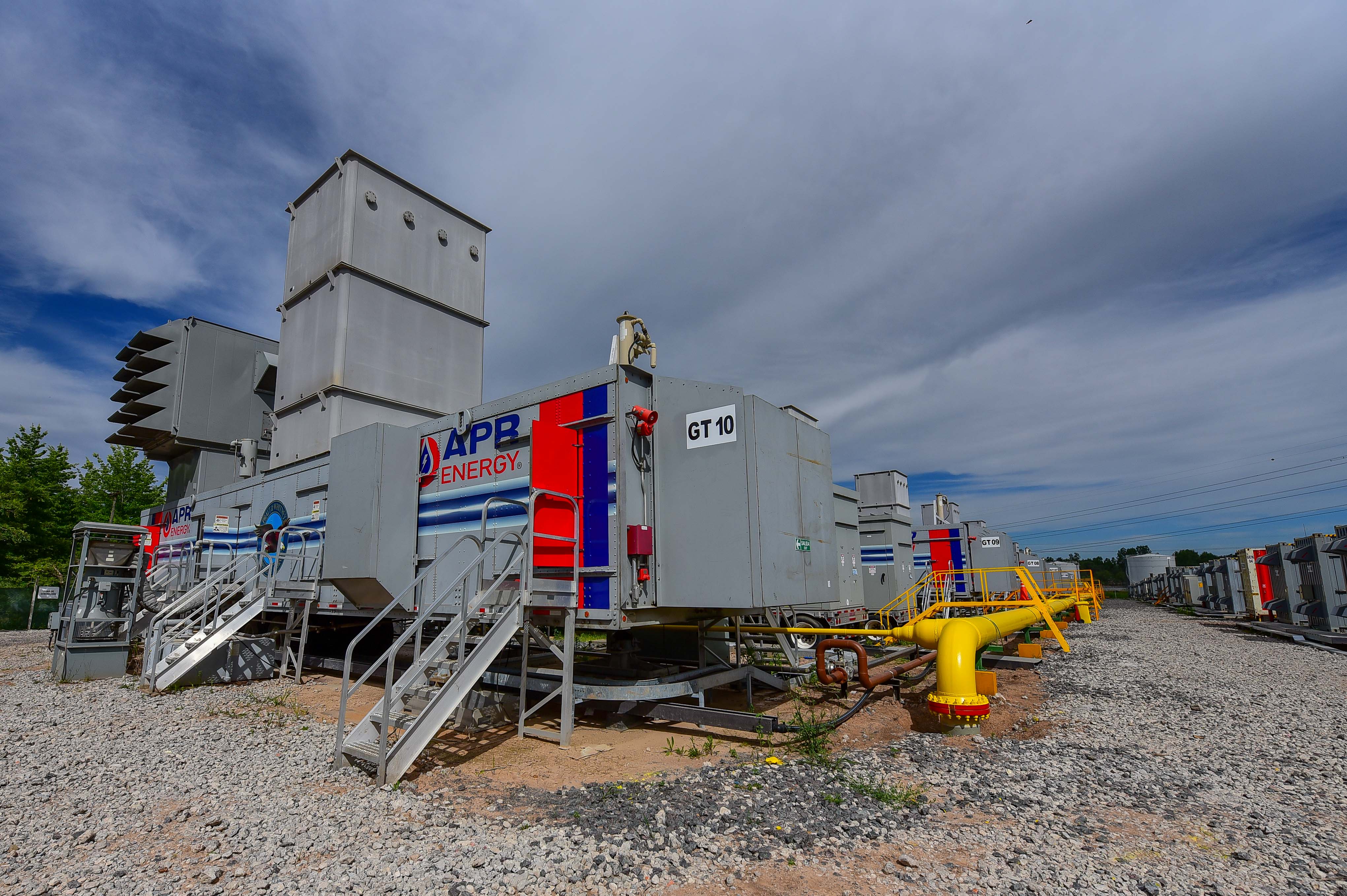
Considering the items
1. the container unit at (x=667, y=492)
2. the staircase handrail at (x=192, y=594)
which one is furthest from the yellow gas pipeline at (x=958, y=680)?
the staircase handrail at (x=192, y=594)

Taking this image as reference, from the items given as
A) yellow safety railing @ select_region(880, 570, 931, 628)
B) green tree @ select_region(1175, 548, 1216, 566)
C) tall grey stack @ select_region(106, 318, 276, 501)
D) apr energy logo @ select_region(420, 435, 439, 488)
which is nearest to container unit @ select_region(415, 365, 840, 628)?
apr energy logo @ select_region(420, 435, 439, 488)

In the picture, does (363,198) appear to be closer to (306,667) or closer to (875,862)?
(306,667)

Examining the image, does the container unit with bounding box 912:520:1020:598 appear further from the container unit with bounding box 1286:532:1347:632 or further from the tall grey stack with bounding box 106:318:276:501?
the tall grey stack with bounding box 106:318:276:501

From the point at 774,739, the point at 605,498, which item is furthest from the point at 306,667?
the point at 774,739

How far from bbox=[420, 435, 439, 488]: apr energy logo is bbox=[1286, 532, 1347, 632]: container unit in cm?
1906

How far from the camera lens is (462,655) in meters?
6.10

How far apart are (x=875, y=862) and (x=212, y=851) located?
4.06 meters

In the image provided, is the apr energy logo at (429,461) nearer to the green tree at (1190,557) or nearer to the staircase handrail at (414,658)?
the staircase handrail at (414,658)

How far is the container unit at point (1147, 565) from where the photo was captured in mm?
53406

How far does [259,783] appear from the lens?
536cm

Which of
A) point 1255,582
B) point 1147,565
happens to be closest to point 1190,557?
point 1147,565

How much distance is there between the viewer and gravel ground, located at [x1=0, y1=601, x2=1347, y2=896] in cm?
363

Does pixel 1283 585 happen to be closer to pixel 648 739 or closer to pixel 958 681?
pixel 958 681

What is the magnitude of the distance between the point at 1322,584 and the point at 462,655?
63.0 feet
